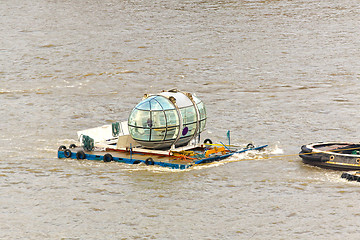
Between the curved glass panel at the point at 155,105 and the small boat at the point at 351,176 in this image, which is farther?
the curved glass panel at the point at 155,105

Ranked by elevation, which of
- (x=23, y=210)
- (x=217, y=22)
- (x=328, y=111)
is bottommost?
(x=23, y=210)

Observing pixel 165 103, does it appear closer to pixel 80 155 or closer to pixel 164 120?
pixel 164 120

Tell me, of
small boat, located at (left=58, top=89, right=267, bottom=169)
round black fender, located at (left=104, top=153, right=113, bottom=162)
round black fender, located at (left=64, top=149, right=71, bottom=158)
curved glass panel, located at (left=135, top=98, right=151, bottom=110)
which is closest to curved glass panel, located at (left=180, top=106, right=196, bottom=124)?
small boat, located at (left=58, top=89, right=267, bottom=169)

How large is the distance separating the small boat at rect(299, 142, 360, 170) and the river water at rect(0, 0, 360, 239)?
0.48 meters

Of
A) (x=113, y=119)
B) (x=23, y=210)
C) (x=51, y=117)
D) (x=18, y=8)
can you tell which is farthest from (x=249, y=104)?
(x=18, y=8)

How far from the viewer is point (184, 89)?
194 ft

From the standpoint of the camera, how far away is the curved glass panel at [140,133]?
36375mm

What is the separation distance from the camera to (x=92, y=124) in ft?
155

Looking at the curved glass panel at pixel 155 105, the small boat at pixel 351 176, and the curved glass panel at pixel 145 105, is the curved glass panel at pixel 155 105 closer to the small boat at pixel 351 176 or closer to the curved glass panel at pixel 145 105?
the curved glass panel at pixel 145 105

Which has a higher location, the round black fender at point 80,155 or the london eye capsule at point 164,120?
the london eye capsule at point 164,120

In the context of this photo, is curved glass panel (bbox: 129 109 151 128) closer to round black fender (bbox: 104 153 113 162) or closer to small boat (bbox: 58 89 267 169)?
small boat (bbox: 58 89 267 169)

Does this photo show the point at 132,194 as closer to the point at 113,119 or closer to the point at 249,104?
the point at 113,119

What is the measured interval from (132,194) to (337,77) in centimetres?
3476

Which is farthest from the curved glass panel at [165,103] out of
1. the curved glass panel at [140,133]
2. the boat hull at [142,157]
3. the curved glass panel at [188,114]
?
the boat hull at [142,157]
